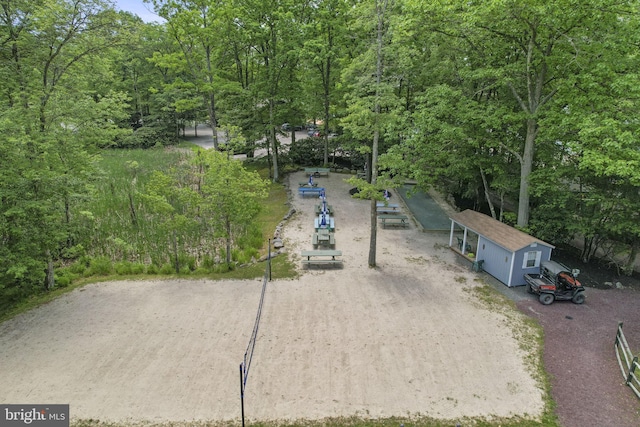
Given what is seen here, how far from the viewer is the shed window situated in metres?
12.9

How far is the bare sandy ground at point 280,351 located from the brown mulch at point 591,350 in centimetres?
72

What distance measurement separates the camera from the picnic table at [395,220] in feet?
61.3

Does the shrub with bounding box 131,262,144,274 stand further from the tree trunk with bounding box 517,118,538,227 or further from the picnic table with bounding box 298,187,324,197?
the tree trunk with bounding box 517,118,538,227

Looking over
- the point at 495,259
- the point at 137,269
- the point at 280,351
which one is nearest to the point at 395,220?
the point at 495,259

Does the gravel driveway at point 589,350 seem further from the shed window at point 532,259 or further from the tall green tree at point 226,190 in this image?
the tall green tree at point 226,190

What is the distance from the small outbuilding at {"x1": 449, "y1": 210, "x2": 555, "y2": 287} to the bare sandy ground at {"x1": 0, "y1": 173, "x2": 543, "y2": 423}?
113 centimetres

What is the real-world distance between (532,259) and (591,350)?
145 inches

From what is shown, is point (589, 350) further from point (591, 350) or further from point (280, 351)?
point (280, 351)

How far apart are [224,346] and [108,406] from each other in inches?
111

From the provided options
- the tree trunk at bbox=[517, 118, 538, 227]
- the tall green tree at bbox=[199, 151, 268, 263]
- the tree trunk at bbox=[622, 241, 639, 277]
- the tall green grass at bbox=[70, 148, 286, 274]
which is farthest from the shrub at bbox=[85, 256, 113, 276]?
the tree trunk at bbox=[622, 241, 639, 277]

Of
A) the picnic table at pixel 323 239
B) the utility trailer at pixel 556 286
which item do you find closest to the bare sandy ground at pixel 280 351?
the utility trailer at pixel 556 286

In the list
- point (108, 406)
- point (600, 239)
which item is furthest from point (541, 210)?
point (108, 406)

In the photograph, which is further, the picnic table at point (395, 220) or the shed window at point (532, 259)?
the picnic table at point (395, 220)

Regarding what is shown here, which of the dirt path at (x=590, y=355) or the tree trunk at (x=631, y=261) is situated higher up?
the tree trunk at (x=631, y=261)
